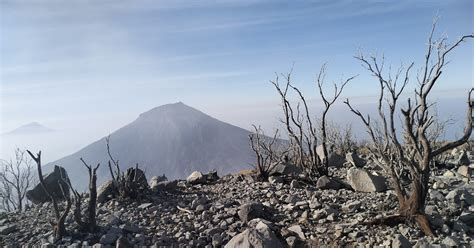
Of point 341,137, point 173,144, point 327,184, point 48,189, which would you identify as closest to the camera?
point 327,184

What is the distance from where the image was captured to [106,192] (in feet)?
32.3

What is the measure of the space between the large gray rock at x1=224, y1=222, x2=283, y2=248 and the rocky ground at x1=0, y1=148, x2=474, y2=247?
2cm

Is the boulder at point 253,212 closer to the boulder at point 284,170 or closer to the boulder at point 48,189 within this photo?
the boulder at point 284,170

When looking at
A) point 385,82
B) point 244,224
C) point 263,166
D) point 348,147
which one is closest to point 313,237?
point 244,224

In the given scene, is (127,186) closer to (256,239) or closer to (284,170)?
(256,239)

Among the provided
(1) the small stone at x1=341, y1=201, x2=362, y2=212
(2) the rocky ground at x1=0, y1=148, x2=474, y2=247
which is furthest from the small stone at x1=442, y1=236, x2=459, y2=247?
(1) the small stone at x1=341, y1=201, x2=362, y2=212

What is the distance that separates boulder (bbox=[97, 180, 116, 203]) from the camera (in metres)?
9.73

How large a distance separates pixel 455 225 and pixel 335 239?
6.61 ft

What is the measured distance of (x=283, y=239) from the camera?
22.2 feet

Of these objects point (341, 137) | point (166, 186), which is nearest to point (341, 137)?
point (341, 137)

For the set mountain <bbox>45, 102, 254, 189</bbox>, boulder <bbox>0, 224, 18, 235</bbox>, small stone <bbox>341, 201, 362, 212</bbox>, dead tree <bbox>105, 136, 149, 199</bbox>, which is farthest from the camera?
mountain <bbox>45, 102, 254, 189</bbox>

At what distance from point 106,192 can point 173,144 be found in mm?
102483

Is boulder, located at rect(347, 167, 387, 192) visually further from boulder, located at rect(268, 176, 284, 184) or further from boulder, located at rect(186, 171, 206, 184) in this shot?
boulder, located at rect(186, 171, 206, 184)

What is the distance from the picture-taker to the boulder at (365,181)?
891 cm
